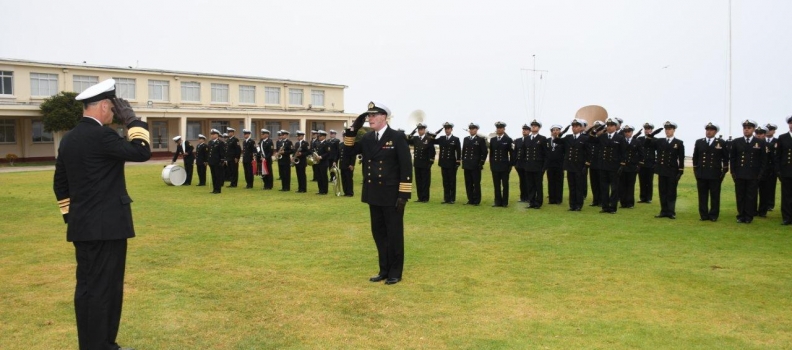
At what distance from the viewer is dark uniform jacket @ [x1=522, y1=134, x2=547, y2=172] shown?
15.1 metres

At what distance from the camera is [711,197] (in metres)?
12.9

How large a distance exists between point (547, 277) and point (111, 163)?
16.1 feet

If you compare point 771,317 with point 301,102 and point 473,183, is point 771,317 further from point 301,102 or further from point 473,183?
point 301,102

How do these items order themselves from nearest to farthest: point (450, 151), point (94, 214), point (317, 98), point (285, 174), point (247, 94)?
point (94, 214)
point (450, 151)
point (285, 174)
point (247, 94)
point (317, 98)

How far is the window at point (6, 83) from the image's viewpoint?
1602 inches

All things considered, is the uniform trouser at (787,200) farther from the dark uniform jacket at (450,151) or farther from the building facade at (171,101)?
the building facade at (171,101)

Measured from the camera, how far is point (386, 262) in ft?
24.9

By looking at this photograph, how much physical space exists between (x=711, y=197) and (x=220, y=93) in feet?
146

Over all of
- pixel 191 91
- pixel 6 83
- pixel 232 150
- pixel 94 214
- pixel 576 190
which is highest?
pixel 191 91

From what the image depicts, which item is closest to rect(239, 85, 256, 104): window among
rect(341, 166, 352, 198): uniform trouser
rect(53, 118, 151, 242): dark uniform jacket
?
rect(341, 166, 352, 198): uniform trouser

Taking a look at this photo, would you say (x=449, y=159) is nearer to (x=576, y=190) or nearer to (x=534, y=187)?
(x=534, y=187)

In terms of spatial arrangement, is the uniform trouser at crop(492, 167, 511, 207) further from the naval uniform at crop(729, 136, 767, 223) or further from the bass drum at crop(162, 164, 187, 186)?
the bass drum at crop(162, 164, 187, 186)

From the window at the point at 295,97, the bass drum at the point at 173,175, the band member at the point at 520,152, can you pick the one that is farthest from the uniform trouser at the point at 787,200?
the window at the point at 295,97

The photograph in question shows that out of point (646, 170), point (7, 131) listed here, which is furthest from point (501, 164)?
point (7, 131)
